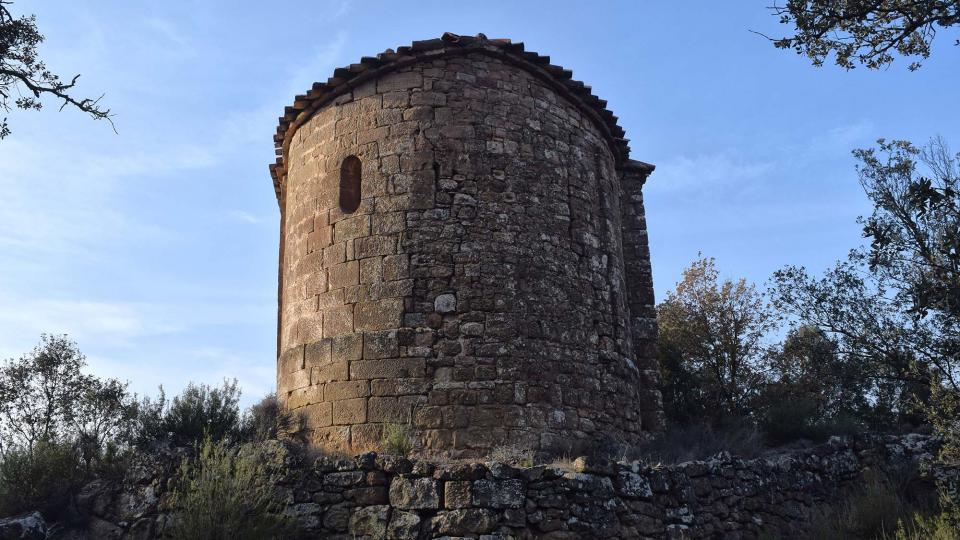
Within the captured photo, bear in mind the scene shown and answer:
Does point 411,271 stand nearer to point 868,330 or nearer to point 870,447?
point 870,447

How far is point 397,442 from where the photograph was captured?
7.42m

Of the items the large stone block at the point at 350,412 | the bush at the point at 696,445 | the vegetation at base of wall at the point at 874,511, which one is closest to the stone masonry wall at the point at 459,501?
the bush at the point at 696,445

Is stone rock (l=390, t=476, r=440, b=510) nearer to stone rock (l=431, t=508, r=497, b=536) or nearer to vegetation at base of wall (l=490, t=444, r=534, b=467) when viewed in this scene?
stone rock (l=431, t=508, r=497, b=536)

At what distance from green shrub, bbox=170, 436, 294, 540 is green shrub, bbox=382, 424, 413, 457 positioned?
1134 millimetres

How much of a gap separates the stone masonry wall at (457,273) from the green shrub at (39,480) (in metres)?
2.23

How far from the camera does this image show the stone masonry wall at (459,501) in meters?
6.49

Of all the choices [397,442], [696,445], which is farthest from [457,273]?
[696,445]

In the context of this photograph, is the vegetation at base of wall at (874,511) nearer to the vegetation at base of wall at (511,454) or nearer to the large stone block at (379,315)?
the vegetation at base of wall at (511,454)

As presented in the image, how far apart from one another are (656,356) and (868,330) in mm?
4184

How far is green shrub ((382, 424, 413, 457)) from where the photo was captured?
7418 millimetres

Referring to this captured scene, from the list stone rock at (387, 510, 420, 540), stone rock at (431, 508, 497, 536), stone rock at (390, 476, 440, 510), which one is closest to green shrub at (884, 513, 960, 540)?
stone rock at (431, 508, 497, 536)

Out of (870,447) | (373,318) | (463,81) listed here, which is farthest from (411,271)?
(870,447)

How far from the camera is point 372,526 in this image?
6.50 metres

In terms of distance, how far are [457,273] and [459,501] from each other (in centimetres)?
265
